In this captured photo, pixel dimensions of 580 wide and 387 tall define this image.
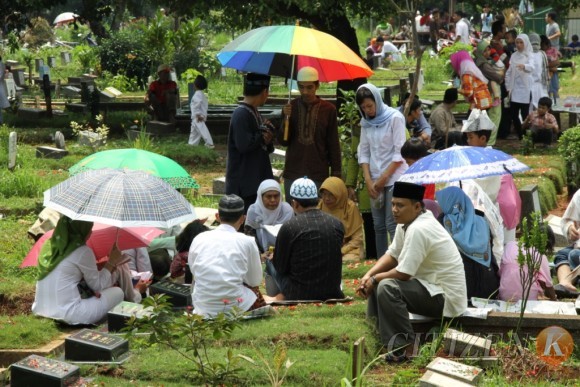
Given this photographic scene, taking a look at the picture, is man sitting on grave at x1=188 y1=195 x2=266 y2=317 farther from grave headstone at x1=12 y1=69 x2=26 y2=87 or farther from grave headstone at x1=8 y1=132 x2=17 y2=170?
grave headstone at x1=12 y1=69 x2=26 y2=87

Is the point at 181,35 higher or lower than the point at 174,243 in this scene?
higher

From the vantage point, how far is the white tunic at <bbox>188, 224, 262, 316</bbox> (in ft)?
25.8

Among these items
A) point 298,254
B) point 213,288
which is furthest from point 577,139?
point 213,288

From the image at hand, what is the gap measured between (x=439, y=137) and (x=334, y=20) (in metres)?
4.07

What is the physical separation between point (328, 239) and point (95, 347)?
208cm

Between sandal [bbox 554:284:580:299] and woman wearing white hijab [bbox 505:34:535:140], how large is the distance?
986 cm

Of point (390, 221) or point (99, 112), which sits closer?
point (390, 221)

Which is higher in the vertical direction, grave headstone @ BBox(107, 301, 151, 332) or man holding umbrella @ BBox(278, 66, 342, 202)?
man holding umbrella @ BBox(278, 66, 342, 202)

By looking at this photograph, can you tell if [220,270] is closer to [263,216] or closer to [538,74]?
[263,216]

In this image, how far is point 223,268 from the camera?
7.89 metres

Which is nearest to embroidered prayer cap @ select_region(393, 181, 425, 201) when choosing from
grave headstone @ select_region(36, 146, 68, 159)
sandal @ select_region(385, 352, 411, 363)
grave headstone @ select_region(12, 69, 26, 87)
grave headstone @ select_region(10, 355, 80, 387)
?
sandal @ select_region(385, 352, 411, 363)

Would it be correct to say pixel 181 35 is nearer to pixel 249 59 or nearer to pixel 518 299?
pixel 249 59

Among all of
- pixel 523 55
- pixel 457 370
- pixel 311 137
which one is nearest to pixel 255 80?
→ pixel 311 137

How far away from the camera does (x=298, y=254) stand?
8.54m
